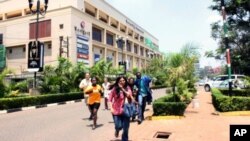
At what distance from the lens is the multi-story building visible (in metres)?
44.6

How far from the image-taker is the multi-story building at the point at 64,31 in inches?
1757

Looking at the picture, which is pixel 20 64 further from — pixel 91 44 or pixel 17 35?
pixel 91 44

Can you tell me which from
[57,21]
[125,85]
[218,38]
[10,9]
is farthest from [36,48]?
[10,9]

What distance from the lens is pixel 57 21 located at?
4553cm

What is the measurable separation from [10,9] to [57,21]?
1379 cm

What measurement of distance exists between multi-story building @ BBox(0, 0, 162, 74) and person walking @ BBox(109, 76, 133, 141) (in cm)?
3236

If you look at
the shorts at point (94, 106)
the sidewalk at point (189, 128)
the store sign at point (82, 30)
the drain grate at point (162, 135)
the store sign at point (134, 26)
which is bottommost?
the drain grate at point (162, 135)

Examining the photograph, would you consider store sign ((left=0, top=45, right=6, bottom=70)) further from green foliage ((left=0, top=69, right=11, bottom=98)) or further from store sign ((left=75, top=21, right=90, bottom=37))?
green foliage ((left=0, top=69, right=11, bottom=98))

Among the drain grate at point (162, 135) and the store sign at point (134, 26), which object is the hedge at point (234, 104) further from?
the store sign at point (134, 26)

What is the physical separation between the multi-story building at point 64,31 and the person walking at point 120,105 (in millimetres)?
32360

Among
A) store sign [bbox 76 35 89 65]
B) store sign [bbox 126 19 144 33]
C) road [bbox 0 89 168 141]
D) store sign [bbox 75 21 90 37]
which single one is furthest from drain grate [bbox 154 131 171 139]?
store sign [bbox 126 19 144 33]

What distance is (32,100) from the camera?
18703 mm

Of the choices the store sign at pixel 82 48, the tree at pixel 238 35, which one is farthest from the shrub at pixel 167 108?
the store sign at pixel 82 48

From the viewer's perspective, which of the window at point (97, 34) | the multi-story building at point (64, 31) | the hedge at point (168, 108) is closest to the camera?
the hedge at point (168, 108)
